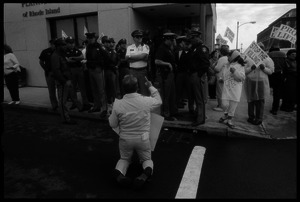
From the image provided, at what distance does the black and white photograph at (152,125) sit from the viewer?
351 centimetres

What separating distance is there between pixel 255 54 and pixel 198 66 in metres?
1.31

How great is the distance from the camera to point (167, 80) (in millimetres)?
6117

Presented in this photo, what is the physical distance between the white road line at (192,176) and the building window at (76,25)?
28.0 ft

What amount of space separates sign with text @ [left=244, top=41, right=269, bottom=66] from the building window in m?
7.37

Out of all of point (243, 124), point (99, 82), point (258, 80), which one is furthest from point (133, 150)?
point (258, 80)

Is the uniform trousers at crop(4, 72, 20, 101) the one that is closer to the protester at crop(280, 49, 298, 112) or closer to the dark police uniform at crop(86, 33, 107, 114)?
the dark police uniform at crop(86, 33, 107, 114)

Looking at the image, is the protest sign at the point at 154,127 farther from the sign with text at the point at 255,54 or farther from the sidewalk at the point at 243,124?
the sign with text at the point at 255,54

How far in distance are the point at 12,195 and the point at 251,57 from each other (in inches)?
206

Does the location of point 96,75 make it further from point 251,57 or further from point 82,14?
point 82,14

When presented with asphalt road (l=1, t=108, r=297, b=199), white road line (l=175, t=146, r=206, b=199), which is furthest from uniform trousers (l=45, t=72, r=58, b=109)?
white road line (l=175, t=146, r=206, b=199)

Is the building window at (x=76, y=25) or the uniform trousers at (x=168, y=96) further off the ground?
the building window at (x=76, y=25)

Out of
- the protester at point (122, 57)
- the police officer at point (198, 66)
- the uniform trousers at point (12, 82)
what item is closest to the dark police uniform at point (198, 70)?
the police officer at point (198, 66)

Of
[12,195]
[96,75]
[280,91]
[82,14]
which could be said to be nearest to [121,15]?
[82,14]

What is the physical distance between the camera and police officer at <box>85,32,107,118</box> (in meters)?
6.67
